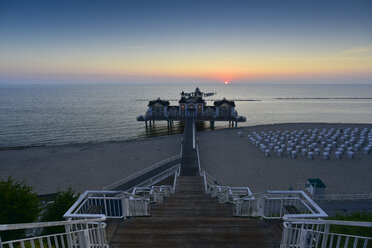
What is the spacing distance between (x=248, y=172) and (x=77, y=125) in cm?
4100

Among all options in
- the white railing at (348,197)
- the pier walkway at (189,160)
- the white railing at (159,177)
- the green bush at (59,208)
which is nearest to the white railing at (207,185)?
the pier walkway at (189,160)

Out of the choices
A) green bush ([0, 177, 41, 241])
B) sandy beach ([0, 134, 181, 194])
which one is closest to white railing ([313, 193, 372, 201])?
sandy beach ([0, 134, 181, 194])

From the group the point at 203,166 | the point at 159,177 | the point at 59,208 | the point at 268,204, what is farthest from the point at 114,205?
the point at 203,166

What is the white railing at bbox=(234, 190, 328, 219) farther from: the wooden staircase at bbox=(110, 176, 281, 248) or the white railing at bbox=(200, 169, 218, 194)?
the white railing at bbox=(200, 169, 218, 194)

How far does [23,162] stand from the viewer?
23.1m

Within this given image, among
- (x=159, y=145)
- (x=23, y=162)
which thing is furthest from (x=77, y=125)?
(x=159, y=145)

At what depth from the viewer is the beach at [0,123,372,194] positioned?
54.7 feet

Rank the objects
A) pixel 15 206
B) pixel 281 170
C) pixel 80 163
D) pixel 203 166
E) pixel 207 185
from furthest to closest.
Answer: pixel 80 163, pixel 203 166, pixel 281 170, pixel 207 185, pixel 15 206

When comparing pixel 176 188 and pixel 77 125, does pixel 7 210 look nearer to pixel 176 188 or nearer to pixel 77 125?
pixel 176 188

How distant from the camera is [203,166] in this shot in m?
20.4

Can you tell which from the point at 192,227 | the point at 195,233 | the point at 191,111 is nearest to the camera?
the point at 195,233

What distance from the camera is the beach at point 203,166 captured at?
16688mm

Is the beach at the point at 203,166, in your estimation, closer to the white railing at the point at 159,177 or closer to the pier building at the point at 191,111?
the white railing at the point at 159,177

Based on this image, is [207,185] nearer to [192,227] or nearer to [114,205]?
[192,227]
